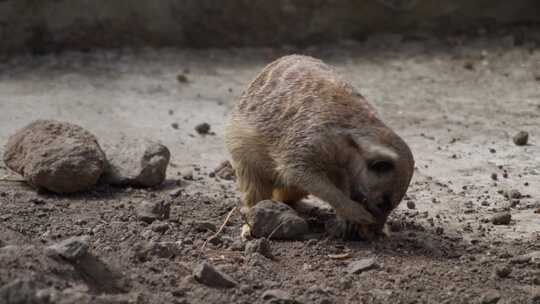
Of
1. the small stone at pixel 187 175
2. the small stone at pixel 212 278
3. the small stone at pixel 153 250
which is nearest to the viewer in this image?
the small stone at pixel 212 278

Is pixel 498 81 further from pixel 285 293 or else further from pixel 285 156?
pixel 285 293

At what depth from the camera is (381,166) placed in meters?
5.70

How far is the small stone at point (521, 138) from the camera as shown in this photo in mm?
8398

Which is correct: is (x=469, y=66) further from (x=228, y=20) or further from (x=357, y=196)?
(x=357, y=196)

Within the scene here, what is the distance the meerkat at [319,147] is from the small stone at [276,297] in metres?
1.03

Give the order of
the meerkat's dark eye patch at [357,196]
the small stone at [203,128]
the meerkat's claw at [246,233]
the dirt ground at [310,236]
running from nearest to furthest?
the dirt ground at [310,236] < the meerkat's dark eye patch at [357,196] < the meerkat's claw at [246,233] < the small stone at [203,128]

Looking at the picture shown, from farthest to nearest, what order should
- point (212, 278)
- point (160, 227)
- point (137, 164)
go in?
point (137, 164), point (160, 227), point (212, 278)

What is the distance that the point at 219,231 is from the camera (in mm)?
6117

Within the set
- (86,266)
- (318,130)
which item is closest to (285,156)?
(318,130)

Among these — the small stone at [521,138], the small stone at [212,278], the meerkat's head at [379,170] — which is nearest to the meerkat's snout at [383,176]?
the meerkat's head at [379,170]

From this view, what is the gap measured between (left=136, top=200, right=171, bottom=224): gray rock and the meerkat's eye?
1371mm

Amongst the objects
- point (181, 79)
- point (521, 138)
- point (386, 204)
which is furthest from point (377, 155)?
point (181, 79)

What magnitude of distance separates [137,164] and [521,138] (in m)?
3.39

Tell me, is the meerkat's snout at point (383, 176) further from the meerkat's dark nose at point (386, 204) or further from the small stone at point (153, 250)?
the small stone at point (153, 250)
